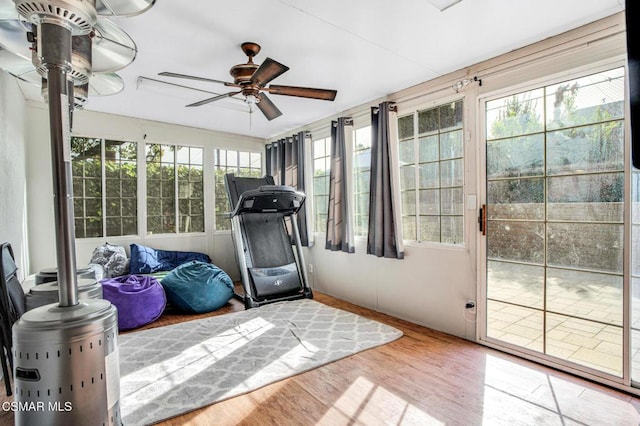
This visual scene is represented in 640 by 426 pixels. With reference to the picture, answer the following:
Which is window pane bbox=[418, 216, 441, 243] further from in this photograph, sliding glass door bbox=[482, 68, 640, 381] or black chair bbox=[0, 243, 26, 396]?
black chair bbox=[0, 243, 26, 396]

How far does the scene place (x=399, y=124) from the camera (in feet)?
12.4

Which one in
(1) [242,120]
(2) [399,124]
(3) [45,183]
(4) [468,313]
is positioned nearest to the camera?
(4) [468,313]

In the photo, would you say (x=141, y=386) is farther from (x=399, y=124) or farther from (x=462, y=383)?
(x=399, y=124)

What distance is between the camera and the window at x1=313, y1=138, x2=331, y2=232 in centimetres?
487

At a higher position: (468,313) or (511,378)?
(468,313)

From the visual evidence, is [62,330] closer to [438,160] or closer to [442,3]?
[442,3]

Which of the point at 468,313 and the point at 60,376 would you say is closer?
the point at 60,376

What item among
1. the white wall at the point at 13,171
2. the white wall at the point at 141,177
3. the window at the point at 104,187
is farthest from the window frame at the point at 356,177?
the white wall at the point at 13,171

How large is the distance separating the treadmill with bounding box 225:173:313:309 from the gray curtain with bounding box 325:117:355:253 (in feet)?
1.46

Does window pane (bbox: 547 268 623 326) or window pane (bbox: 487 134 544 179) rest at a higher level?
window pane (bbox: 487 134 544 179)

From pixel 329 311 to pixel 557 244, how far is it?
2.33m

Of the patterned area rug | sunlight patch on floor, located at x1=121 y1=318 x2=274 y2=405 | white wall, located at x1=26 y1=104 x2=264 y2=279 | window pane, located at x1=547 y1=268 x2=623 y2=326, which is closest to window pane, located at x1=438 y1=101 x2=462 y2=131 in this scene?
window pane, located at x1=547 y1=268 x2=623 y2=326

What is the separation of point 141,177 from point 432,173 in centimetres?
403

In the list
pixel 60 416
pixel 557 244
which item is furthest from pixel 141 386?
pixel 557 244
